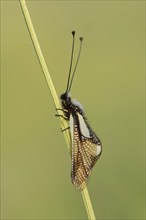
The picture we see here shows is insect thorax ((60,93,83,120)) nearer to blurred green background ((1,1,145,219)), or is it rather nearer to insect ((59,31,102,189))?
insect ((59,31,102,189))

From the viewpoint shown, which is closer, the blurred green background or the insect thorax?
the insect thorax

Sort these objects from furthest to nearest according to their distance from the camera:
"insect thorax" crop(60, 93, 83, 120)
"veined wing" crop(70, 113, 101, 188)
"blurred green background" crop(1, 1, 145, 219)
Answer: "blurred green background" crop(1, 1, 145, 219) < "insect thorax" crop(60, 93, 83, 120) < "veined wing" crop(70, 113, 101, 188)

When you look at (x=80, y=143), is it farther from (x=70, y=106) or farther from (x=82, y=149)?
(x=70, y=106)

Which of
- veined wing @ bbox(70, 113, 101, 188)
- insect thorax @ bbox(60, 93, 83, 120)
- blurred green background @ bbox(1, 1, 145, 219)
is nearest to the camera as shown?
veined wing @ bbox(70, 113, 101, 188)

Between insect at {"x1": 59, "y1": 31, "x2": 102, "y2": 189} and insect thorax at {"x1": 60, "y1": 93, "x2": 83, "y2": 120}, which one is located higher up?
insect thorax at {"x1": 60, "y1": 93, "x2": 83, "y2": 120}

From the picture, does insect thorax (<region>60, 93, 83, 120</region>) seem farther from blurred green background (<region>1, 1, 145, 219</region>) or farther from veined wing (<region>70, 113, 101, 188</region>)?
blurred green background (<region>1, 1, 145, 219</region>)

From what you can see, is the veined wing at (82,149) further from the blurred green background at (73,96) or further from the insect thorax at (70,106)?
the blurred green background at (73,96)

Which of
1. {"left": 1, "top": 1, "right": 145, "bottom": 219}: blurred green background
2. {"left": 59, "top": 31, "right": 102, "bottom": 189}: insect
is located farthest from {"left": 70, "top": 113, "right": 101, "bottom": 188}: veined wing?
{"left": 1, "top": 1, "right": 145, "bottom": 219}: blurred green background

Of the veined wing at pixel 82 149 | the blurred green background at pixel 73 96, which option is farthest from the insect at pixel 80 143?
the blurred green background at pixel 73 96
